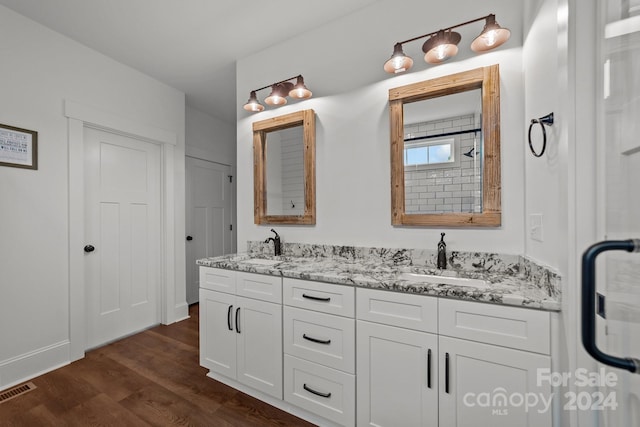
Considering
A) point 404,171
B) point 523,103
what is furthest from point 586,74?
point 404,171

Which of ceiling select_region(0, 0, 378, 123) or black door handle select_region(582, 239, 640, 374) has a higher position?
ceiling select_region(0, 0, 378, 123)

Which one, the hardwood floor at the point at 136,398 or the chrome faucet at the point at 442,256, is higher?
the chrome faucet at the point at 442,256

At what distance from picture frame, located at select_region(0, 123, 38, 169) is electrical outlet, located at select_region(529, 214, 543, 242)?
3.48 m

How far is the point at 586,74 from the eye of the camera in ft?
2.94

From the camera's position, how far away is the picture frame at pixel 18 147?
1.97 m

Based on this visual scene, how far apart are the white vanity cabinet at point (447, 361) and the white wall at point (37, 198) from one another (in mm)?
2568

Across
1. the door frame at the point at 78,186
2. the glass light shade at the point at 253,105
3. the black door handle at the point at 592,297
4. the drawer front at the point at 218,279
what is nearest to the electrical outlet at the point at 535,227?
the black door handle at the point at 592,297

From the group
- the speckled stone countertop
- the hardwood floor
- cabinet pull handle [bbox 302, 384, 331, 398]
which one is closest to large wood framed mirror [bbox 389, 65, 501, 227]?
the speckled stone countertop

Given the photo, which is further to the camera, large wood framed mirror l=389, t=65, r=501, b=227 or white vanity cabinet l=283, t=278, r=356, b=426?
large wood framed mirror l=389, t=65, r=501, b=227

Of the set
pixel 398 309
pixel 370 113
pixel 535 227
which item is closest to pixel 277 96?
pixel 370 113

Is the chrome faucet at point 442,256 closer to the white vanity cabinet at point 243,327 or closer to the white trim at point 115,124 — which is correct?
the white vanity cabinet at point 243,327

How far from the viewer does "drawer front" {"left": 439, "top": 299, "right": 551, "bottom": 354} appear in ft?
3.47

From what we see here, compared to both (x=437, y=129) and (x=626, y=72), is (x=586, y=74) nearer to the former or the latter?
(x=626, y=72)

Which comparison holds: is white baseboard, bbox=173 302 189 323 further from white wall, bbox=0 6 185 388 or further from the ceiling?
the ceiling
